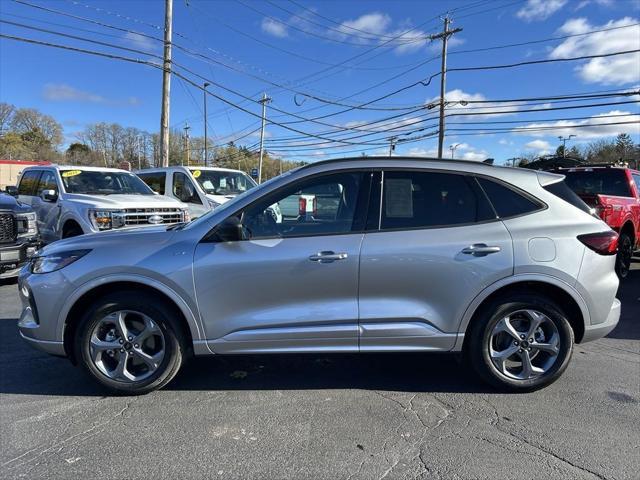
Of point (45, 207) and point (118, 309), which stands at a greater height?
point (45, 207)

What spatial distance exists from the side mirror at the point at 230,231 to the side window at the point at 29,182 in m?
8.16

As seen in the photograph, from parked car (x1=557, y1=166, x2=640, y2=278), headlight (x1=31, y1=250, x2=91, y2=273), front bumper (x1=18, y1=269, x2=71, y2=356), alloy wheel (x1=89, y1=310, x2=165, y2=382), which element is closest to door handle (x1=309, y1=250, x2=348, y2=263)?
alloy wheel (x1=89, y1=310, x2=165, y2=382)

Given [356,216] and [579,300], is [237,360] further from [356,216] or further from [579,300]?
[579,300]

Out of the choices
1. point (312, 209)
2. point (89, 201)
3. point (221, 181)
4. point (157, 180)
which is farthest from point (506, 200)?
point (157, 180)

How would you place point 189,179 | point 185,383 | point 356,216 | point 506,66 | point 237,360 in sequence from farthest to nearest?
point 506,66 < point 189,179 < point 237,360 < point 185,383 < point 356,216

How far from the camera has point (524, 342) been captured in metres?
3.70

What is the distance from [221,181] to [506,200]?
28.8 ft

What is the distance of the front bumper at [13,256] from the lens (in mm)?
7031

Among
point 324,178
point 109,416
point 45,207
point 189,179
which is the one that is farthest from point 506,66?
point 109,416

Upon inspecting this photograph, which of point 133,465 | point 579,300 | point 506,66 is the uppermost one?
point 506,66

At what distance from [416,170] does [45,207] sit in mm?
8133

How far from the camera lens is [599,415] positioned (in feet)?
A: 11.3

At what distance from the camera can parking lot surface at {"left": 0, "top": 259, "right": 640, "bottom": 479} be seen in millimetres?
2816

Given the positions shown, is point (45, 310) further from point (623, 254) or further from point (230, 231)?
point (623, 254)
